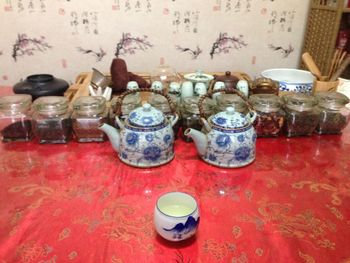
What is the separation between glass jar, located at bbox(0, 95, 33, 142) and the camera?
43.1 inches

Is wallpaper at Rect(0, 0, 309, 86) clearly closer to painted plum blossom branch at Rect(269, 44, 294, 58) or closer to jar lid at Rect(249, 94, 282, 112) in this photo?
painted plum blossom branch at Rect(269, 44, 294, 58)

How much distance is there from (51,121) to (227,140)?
599mm

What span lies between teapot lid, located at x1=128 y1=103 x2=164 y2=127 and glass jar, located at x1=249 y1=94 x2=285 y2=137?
387 millimetres

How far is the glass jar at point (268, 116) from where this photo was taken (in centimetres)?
114

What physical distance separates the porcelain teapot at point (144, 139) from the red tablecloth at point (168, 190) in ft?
0.11

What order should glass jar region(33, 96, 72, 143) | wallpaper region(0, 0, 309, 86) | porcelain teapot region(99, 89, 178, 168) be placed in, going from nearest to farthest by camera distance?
porcelain teapot region(99, 89, 178, 168) < glass jar region(33, 96, 72, 143) < wallpaper region(0, 0, 309, 86)

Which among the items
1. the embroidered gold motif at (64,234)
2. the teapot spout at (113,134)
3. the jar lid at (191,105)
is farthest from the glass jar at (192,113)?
the embroidered gold motif at (64,234)

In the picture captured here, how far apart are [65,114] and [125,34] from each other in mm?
841

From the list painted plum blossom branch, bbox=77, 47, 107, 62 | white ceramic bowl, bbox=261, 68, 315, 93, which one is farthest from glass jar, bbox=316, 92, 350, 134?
painted plum blossom branch, bbox=77, 47, 107, 62

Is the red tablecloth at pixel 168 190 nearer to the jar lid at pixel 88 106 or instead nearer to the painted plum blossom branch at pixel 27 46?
the jar lid at pixel 88 106

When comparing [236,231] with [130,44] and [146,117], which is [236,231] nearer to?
[146,117]

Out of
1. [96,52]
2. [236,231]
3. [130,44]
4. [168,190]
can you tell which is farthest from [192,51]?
[236,231]

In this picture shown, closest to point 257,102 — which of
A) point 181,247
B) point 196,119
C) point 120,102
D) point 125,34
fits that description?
point 196,119

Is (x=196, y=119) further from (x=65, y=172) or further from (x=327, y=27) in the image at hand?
(x=327, y=27)
